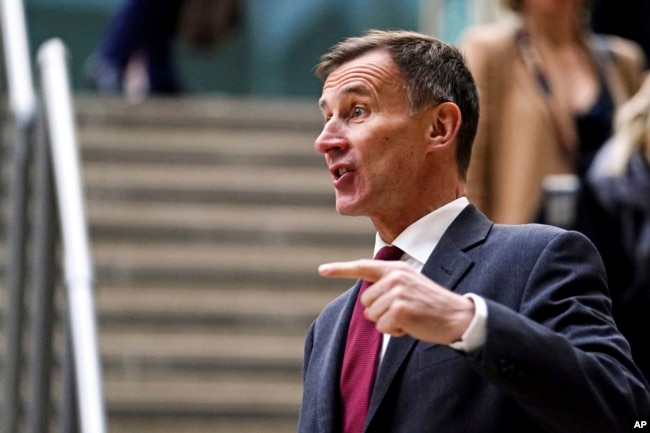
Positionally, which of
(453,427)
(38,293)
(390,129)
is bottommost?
(38,293)

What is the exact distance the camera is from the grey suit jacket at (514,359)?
2.55m

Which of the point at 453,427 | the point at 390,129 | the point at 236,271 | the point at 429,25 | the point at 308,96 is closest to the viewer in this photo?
the point at 453,427

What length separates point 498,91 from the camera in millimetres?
5969

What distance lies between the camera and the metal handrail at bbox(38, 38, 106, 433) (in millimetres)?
5270

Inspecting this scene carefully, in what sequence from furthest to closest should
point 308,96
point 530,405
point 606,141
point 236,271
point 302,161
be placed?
point 308,96 → point 302,161 → point 236,271 → point 606,141 → point 530,405

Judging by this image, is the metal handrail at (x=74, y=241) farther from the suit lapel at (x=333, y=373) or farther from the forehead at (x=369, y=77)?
the forehead at (x=369, y=77)

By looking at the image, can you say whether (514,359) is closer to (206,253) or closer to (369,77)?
(369,77)

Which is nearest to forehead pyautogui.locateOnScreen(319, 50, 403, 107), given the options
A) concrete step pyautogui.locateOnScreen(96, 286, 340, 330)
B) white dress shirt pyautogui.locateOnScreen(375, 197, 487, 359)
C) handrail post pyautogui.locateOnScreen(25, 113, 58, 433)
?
white dress shirt pyautogui.locateOnScreen(375, 197, 487, 359)

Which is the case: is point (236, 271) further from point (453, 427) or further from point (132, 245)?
point (453, 427)

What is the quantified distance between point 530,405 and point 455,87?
74 cm

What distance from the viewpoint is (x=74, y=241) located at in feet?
18.9

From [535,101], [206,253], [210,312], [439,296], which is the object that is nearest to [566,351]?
[439,296]

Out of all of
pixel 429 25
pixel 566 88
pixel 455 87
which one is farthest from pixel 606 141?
pixel 429 25

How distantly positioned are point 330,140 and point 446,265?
34cm
